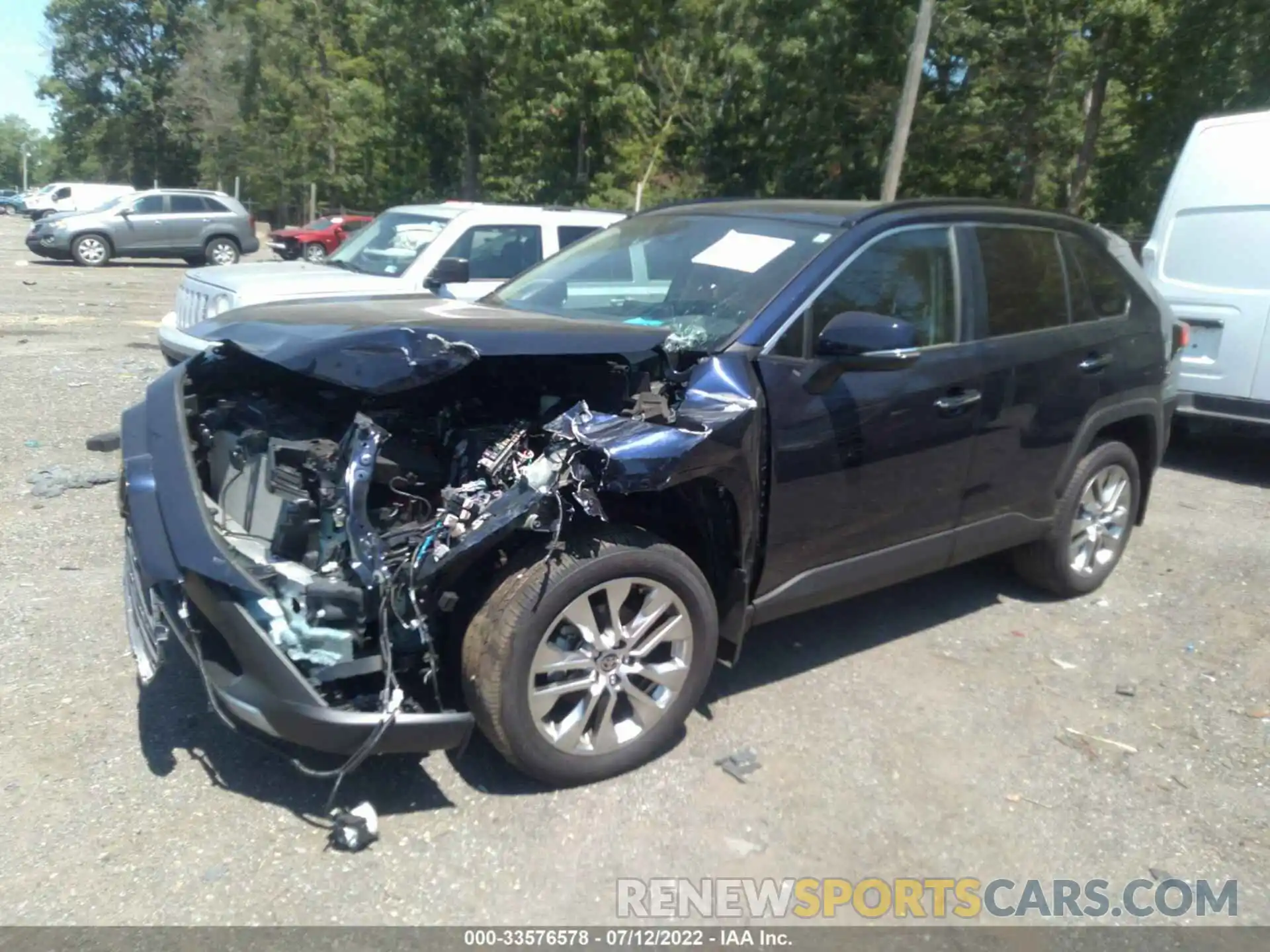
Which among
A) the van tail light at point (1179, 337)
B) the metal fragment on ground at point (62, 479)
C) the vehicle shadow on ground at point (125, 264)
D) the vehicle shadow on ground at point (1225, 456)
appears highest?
the van tail light at point (1179, 337)

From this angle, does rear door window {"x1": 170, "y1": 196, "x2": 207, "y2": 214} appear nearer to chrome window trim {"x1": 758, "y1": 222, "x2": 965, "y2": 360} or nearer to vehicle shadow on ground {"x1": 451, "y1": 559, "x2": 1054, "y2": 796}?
vehicle shadow on ground {"x1": 451, "y1": 559, "x2": 1054, "y2": 796}

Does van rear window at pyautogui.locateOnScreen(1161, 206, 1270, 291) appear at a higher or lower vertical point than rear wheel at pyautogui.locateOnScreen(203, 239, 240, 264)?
higher

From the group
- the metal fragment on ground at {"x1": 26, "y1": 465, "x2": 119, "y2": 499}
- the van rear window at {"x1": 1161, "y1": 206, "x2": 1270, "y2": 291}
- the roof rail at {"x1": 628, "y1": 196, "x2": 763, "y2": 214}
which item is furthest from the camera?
the van rear window at {"x1": 1161, "y1": 206, "x2": 1270, "y2": 291}

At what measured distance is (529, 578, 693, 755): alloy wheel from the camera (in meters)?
3.43

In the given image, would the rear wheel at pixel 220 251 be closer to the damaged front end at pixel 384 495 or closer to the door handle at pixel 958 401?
the damaged front end at pixel 384 495

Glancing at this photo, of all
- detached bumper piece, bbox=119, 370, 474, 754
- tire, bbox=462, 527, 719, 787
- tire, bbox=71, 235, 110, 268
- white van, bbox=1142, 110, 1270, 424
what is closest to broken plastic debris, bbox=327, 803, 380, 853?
detached bumper piece, bbox=119, 370, 474, 754

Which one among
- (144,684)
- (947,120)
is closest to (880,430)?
(144,684)

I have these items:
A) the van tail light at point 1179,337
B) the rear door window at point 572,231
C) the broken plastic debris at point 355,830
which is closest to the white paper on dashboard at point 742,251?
the broken plastic debris at point 355,830

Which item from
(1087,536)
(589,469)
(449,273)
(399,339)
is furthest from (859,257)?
(449,273)

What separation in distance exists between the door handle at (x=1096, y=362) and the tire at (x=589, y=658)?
7.79 ft

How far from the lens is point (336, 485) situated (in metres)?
3.34

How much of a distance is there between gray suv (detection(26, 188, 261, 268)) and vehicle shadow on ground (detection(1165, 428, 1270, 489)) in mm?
22091

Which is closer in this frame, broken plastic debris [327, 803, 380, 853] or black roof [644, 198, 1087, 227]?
broken plastic debris [327, 803, 380, 853]

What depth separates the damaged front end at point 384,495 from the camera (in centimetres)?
313
